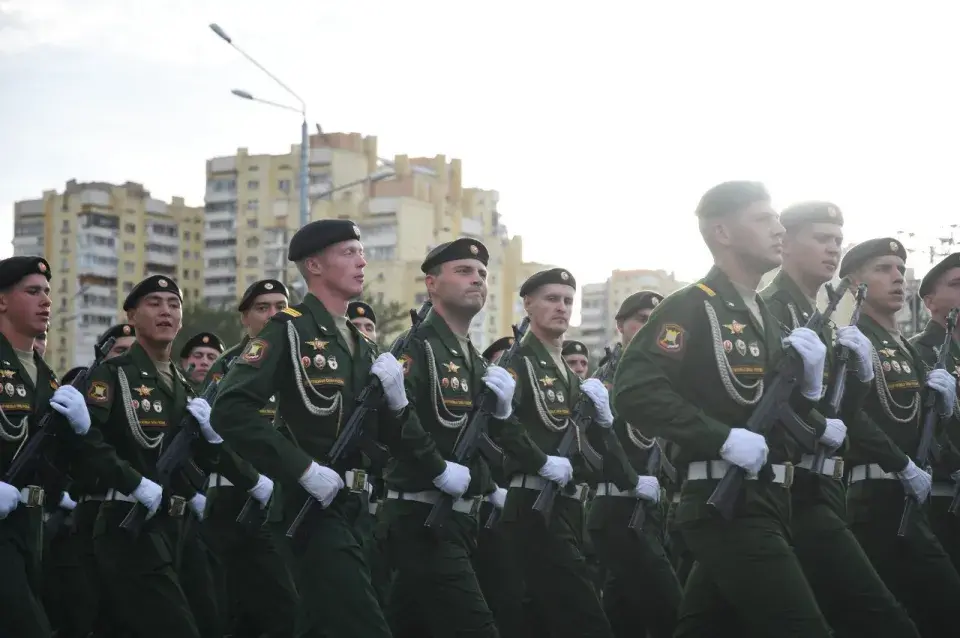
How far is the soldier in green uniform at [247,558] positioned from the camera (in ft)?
28.2

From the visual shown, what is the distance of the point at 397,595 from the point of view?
271 inches

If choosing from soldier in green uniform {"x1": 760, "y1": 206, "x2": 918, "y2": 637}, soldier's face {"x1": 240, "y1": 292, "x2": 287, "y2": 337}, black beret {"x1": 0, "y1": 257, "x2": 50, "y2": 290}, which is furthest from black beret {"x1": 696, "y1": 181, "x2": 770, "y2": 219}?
soldier's face {"x1": 240, "y1": 292, "x2": 287, "y2": 337}

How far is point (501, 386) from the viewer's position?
7730 millimetres

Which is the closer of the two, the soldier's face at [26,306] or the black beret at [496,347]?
the soldier's face at [26,306]

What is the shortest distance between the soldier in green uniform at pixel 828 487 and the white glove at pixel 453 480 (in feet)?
5.42

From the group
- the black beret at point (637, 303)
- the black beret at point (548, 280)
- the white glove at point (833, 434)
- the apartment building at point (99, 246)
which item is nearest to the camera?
the white glove at point (833, 434)

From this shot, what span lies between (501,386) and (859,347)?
1.96m

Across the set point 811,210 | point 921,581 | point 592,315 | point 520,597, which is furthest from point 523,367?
point 592,315

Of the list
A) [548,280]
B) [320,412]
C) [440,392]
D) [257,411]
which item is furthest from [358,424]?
[548,280]

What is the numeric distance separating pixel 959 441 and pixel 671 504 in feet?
7.98

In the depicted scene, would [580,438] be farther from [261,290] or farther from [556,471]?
[261,290]

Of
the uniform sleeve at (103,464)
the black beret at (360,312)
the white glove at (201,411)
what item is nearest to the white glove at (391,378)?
the uniform sleeve at (103,464)

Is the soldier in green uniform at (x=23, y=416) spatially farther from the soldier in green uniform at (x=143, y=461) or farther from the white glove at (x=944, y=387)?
the white glove at (x=944, y=387)

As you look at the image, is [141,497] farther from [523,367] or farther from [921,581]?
[921,581]
